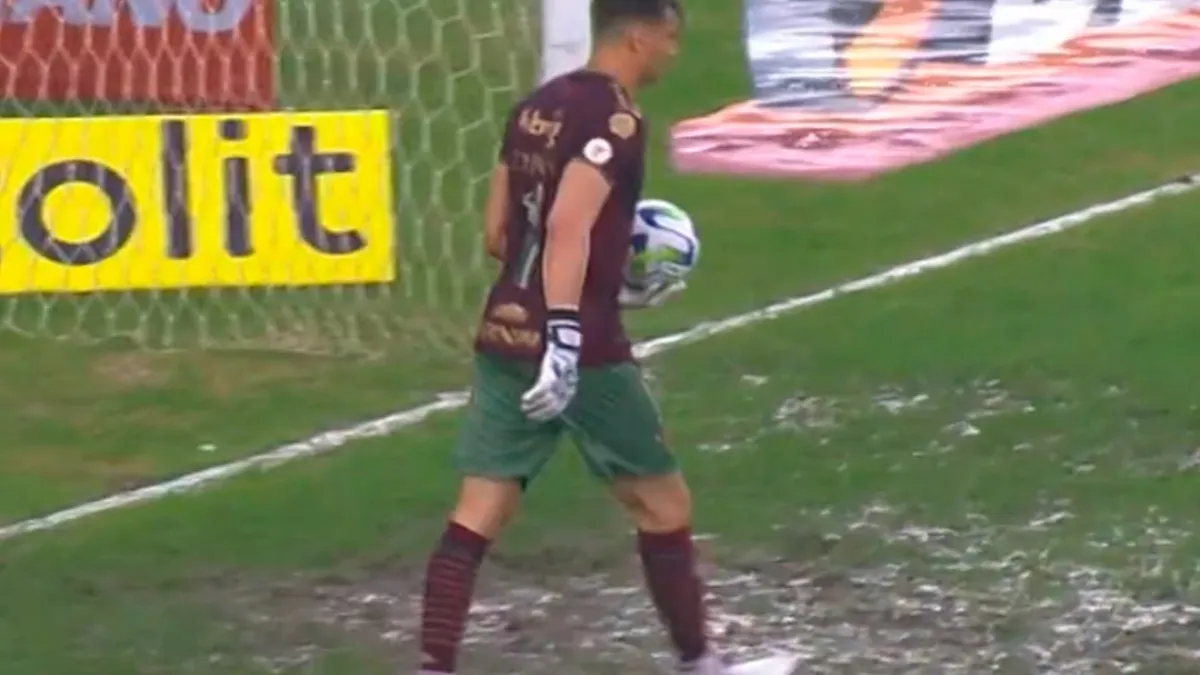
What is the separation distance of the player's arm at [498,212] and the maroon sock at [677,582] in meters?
0.67

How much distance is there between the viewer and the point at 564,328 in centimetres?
502

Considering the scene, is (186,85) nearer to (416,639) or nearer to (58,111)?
(58,111)

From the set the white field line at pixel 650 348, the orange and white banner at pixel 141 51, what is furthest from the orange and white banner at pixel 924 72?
the orange and white banner at pixel 141 51

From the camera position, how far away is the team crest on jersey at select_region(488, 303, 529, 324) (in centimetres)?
519

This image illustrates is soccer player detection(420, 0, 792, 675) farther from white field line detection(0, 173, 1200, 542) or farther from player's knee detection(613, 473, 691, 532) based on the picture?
white field line detection(0, 173, 1200, 542)

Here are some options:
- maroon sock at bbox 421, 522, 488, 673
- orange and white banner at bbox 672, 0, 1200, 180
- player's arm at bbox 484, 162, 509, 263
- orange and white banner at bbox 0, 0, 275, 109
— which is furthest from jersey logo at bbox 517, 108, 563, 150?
orange and white banner at bbox 672, 0, 1200, 180

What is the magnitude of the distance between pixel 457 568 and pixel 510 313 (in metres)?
0.52

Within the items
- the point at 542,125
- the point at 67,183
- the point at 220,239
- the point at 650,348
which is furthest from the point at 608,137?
the point at 67,183

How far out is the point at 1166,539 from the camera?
21.6 feet

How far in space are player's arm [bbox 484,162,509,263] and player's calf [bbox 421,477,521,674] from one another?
471mm

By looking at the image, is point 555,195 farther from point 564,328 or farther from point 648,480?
point 648,480

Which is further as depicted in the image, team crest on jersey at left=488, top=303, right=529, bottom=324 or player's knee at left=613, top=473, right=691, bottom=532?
player's knee at left=613, top=473, right=691, bottom=532

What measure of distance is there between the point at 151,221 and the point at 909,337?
2.65 m

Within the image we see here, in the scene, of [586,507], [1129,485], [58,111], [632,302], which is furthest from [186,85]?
[632,302]
